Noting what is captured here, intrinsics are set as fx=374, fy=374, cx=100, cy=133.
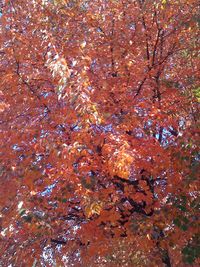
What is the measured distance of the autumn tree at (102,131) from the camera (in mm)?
6203

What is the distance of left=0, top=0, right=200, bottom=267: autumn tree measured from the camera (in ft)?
20.4

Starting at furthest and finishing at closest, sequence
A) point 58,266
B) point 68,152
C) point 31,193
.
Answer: point 58,266, point 31,193, point 68,152

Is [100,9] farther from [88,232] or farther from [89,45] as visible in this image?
[88,232]

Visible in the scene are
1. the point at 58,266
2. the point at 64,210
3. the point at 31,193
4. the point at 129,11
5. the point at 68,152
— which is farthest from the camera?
the point at 58,266

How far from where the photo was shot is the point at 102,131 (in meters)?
6.57

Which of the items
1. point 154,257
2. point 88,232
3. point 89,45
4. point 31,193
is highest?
point 89,45

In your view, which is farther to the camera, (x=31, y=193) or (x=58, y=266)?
(x=58, y=266)

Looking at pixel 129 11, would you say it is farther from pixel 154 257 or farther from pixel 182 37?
pixel 154 257

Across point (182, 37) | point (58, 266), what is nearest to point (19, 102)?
point (182, 37)

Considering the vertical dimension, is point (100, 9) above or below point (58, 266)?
above

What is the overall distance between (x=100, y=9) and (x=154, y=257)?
5082mm

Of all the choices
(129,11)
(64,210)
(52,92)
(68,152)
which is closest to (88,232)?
(64,210)

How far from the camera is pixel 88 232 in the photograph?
23.6 ft

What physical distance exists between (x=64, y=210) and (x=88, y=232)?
2.12 feet
